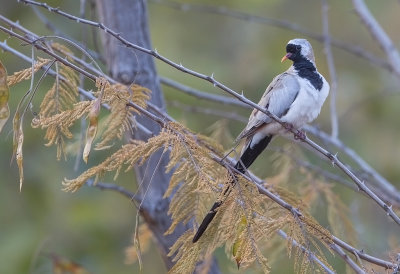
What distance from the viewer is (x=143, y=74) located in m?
3.92

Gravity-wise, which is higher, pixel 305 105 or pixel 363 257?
pixel 305 105

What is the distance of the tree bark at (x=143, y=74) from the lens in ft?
12.5

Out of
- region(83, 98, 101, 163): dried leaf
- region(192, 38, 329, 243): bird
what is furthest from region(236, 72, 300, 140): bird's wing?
region(83, 98, 101, 163): dried leaf

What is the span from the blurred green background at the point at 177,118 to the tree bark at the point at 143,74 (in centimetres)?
196

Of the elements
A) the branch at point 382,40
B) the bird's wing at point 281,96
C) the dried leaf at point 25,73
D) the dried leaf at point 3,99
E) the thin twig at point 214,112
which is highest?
the branch at point 382,40

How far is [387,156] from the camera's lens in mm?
7430

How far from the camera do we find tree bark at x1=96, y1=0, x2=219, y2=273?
3820 millimetres

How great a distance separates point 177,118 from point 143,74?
203 centimetres

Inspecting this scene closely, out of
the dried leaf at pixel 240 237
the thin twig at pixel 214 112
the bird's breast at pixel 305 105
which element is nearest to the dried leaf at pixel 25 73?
the dried leaf at pixel 240 237

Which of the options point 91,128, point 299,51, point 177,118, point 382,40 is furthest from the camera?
point 177,118

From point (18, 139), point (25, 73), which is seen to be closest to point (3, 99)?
point (18, 139)

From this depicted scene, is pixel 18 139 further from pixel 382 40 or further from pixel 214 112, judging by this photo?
pixel 382 40

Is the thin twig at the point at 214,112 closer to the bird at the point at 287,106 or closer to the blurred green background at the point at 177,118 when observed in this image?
the bird at the point at 287,106

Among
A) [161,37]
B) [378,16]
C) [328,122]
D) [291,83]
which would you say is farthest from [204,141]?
[378,16]
